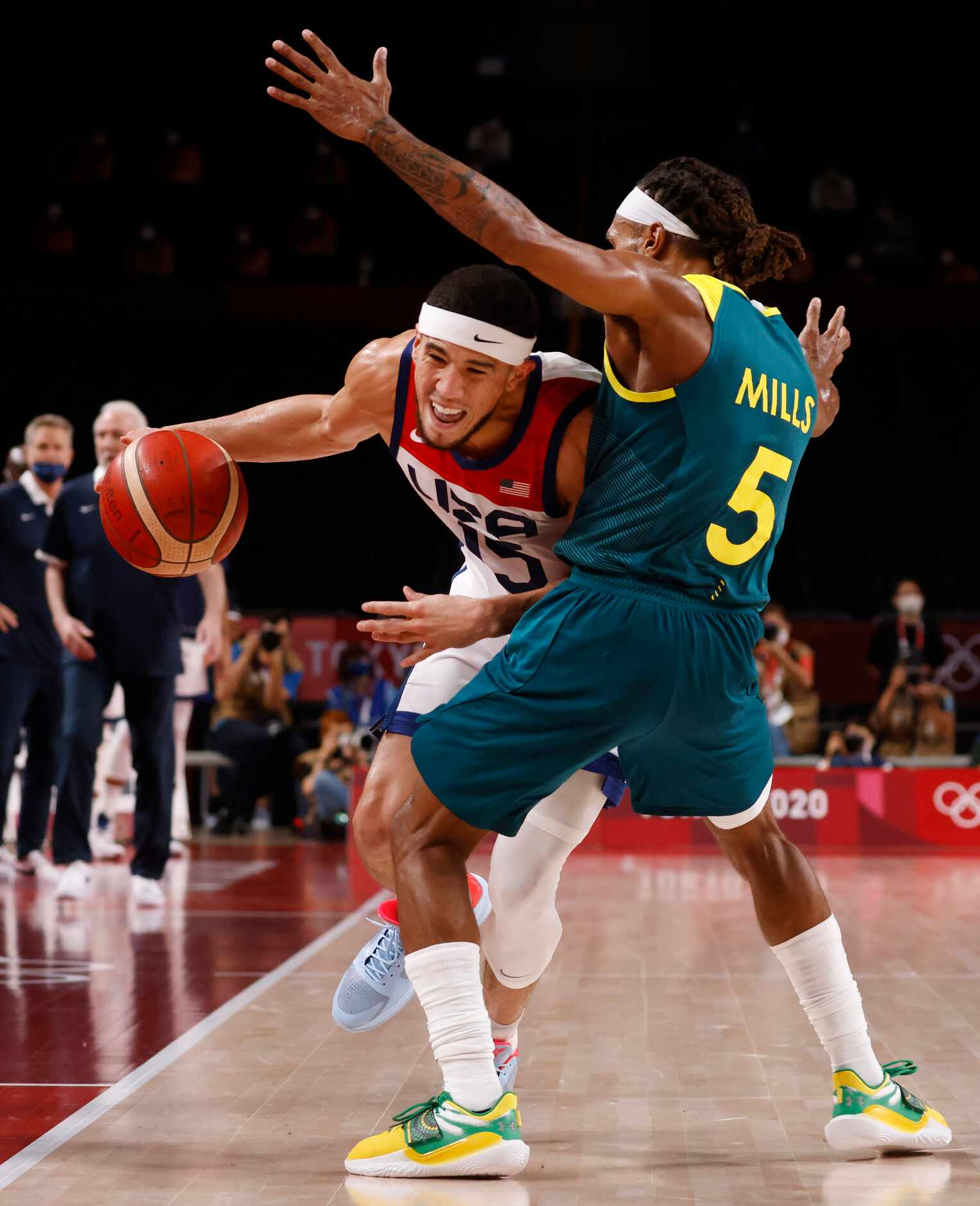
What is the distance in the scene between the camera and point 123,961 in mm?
5395

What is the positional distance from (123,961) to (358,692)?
5780 millimetres

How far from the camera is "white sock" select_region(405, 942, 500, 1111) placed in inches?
109

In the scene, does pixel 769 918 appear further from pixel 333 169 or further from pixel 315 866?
pixel 333 169

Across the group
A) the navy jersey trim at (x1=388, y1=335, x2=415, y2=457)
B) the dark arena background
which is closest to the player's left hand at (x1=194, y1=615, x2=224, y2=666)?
the dark arena background

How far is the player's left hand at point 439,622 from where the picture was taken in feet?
9.37

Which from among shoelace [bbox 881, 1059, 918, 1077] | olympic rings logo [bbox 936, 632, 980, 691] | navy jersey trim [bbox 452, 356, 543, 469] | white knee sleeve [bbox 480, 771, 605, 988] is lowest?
olympic rings logo [bbox 936, 632, 980, 691]

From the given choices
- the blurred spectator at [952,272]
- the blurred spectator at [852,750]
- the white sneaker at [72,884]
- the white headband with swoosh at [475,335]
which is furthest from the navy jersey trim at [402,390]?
the blurred spectator at [952,272]

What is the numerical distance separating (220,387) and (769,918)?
1522 cm

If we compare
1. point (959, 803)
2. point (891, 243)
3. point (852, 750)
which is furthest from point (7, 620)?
point (891, 243)

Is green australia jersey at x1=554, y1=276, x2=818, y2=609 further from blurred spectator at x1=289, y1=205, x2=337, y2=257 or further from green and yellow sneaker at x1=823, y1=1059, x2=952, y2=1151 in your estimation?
blurred spectator at x1=289, y1=205, x2=337, y2=257

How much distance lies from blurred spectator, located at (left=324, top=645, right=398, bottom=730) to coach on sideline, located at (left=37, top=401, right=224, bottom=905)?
3.88 metres

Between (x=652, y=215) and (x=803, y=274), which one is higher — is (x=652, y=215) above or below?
below

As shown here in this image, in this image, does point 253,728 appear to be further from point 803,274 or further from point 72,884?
point 803,274

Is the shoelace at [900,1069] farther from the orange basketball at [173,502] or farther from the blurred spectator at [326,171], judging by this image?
the blurred spectator at [326,171]
